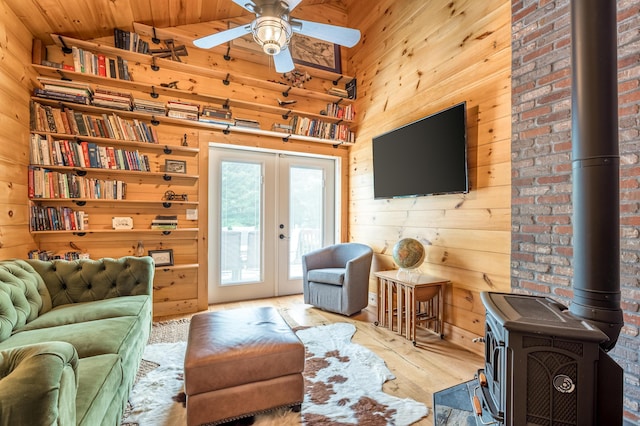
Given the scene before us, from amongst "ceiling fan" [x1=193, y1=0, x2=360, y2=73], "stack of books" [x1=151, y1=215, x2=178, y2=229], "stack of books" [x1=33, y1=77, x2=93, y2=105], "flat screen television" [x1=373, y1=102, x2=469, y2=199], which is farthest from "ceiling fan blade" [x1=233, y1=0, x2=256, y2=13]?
"stack of books" [x1=151, y1=215, x2=178, y2=229]

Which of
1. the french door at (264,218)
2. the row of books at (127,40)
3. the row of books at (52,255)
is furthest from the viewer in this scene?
the french door at (264,218)

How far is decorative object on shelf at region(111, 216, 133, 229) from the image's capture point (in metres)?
3.12

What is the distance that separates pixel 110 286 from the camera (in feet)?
7.77

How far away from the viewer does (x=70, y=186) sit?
9.20 feet

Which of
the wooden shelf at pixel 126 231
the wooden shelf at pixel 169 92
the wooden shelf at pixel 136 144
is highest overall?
the wooden shelf at pixel 169 92

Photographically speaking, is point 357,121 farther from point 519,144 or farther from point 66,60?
point 66,60

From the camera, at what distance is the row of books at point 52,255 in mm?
2637

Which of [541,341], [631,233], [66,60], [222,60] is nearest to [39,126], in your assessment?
[66,60]

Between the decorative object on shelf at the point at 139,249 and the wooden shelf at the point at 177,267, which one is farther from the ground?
the decorative object on shelf at the point at 139,249

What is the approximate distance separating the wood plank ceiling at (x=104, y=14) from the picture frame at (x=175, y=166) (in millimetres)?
1421

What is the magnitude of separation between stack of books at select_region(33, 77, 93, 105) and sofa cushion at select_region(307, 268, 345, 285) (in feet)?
9.51

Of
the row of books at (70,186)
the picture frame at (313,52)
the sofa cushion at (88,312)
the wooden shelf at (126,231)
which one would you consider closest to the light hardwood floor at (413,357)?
the wooden shelf at (126,231)

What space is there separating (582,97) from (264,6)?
1857mm

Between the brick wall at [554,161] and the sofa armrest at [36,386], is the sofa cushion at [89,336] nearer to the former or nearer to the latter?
the sofa armrest at [36,386]
